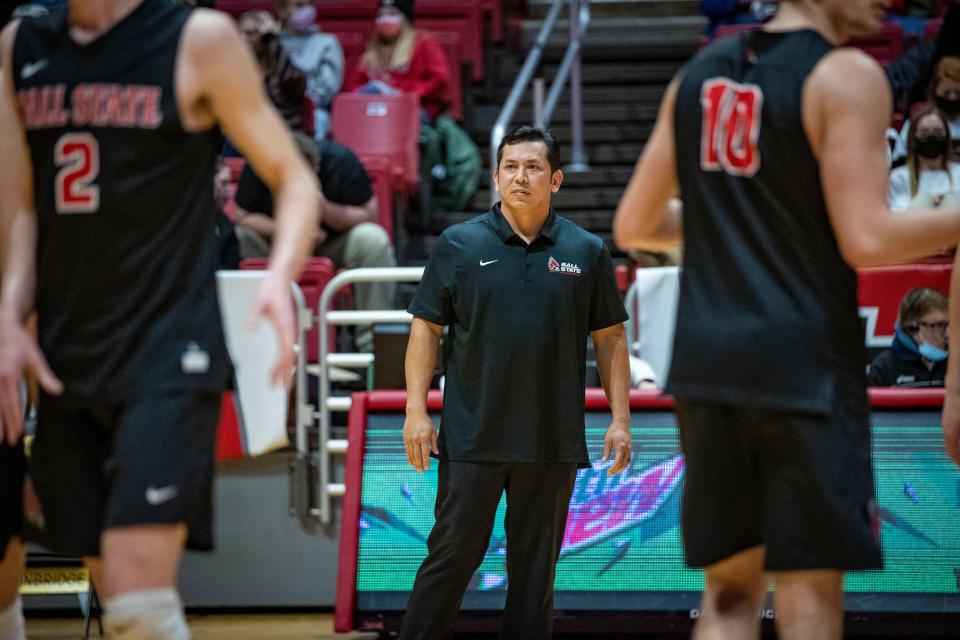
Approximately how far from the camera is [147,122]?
108 inches

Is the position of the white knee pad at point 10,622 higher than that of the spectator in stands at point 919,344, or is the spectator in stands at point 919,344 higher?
the white knee pad at point 10,622

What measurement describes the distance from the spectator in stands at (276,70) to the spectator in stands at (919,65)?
417 centimetres

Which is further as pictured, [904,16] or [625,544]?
[904,16]

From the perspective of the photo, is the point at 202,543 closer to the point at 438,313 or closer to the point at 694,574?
the point at 438,313

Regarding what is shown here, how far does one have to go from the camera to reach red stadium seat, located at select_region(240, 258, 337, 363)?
23.1 feet

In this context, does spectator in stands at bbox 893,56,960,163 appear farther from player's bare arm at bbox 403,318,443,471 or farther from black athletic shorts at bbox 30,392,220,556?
black athletic shorts at bbox 30,392,220,556

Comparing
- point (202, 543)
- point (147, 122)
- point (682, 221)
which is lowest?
point (202, 543)

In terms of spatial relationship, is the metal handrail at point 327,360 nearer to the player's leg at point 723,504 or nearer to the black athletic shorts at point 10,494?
the black athletic shorts at point 10,494

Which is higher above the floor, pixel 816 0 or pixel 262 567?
pixel 816 0

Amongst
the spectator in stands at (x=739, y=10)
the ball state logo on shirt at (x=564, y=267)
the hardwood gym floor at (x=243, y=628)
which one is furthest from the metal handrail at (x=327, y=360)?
the spectator in stands at (x=739, y=10)

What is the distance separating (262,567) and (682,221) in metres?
4.34

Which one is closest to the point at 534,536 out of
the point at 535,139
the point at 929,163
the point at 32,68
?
the point at 535,139

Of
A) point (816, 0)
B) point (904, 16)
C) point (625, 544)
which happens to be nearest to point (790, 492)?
point (816, 0)

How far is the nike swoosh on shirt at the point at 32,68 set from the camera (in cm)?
282
